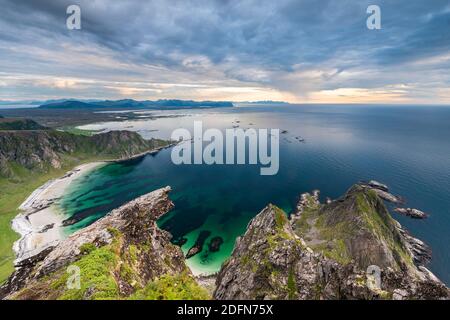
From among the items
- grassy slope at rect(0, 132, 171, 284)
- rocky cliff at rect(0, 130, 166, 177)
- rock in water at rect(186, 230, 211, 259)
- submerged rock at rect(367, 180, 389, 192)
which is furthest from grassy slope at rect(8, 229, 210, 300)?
rocky cliff at rect(0, 130, 166, 177)

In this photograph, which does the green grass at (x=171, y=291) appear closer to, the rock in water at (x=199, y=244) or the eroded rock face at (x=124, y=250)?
the eroded rock face at (x=124, y=250)

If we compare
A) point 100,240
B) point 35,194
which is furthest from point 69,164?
point 100,240

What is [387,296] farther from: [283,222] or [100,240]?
[100,240]

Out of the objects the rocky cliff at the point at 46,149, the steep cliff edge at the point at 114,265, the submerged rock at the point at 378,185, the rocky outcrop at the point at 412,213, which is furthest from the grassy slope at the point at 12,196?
the submerged rock at the point at 378,185

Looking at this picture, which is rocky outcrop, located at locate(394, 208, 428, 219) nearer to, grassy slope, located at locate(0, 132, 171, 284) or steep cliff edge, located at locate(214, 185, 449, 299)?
steep cliff edge, located at locate(214, 185, 449, 299)

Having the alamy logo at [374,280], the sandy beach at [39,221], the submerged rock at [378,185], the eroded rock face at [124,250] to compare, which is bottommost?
the sandy beach at [39,221]

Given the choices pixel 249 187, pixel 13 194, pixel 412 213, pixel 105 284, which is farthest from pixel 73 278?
pixel 13 194

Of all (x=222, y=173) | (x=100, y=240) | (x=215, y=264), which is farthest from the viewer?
(x=222, y=173)
